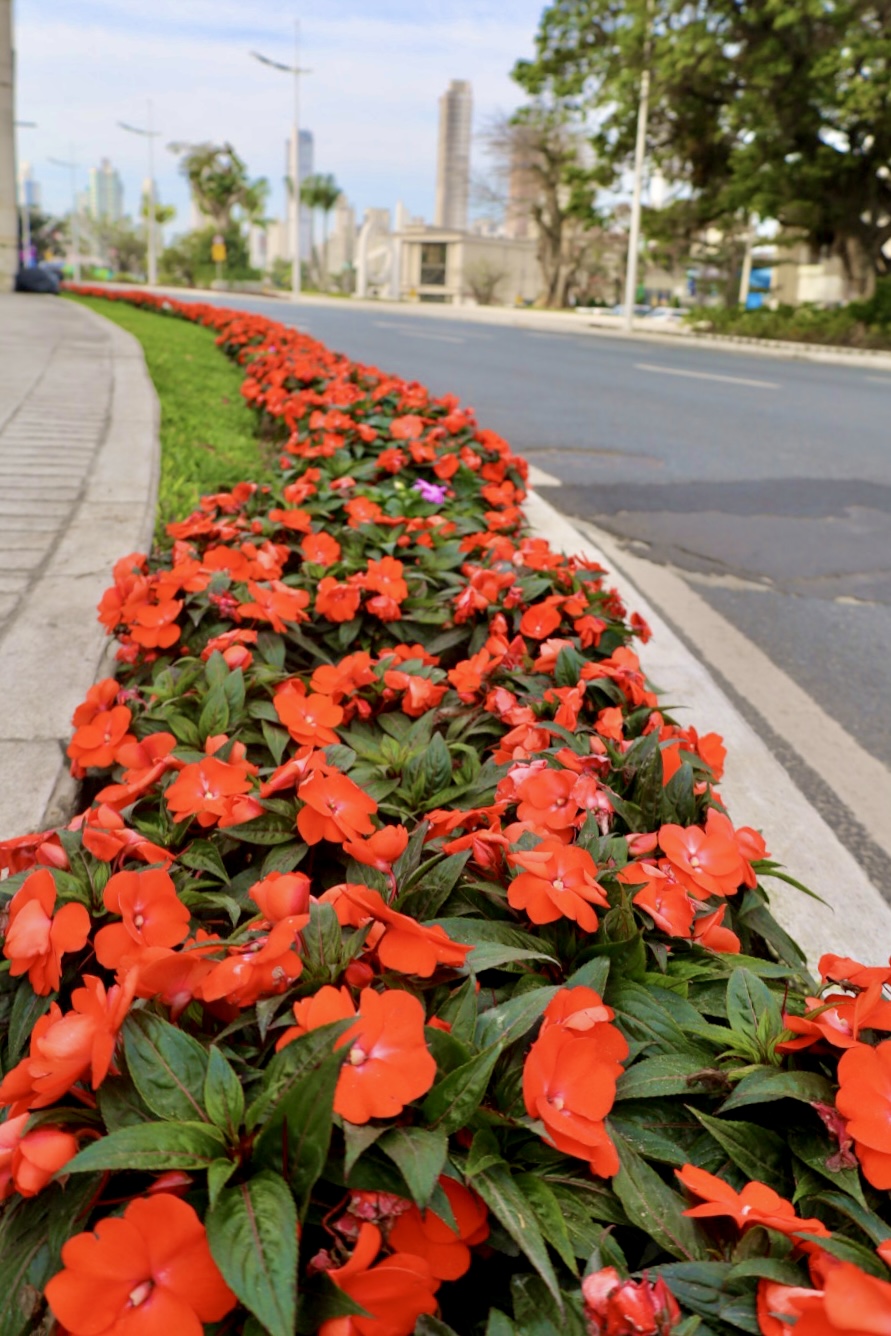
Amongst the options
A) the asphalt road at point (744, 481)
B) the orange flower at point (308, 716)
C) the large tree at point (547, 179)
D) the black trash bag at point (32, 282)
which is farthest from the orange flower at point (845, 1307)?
the large tree at point (547, 179)

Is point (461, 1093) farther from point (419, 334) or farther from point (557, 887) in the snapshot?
Result: point (419, 334)

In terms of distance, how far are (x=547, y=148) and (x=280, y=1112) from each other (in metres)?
49.8

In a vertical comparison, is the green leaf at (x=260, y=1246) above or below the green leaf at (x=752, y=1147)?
above

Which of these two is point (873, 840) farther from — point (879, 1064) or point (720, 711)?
point (879, 1064)

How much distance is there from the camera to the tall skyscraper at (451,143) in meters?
174

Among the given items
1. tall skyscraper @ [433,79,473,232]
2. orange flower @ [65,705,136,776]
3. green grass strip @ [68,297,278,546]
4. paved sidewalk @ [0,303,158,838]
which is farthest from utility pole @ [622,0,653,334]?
tall skyscraper @ [433,79,473,232]

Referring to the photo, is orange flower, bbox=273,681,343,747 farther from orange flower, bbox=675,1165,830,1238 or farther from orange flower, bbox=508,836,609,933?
orange flower, bbox=675,1165,830,1238

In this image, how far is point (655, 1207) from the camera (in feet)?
3.19

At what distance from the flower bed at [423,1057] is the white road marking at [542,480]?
175 inches

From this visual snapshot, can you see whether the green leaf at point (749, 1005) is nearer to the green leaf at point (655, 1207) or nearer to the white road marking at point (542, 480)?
the green leaf at point (655, 1207)

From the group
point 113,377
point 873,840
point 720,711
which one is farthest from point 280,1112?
point 113,377

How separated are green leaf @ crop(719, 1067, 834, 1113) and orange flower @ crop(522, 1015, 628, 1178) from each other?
5.4 inches

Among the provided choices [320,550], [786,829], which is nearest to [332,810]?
[786,829]

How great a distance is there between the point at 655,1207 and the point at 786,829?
54.4 inches
